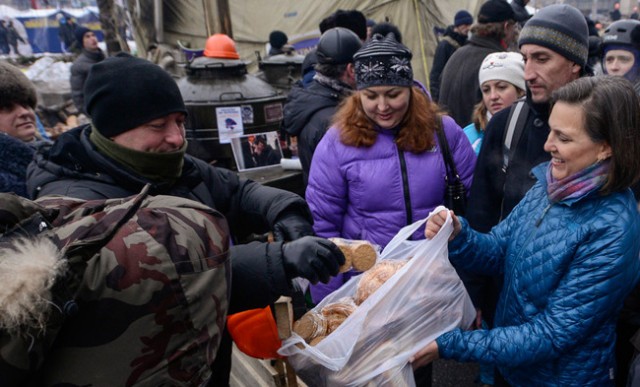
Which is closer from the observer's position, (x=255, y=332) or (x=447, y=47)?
(x=255, y=332)

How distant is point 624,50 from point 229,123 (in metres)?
3.28

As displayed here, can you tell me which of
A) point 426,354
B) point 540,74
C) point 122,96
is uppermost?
point 122,96

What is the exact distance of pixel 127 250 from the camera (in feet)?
2.45

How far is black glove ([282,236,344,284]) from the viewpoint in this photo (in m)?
1.14

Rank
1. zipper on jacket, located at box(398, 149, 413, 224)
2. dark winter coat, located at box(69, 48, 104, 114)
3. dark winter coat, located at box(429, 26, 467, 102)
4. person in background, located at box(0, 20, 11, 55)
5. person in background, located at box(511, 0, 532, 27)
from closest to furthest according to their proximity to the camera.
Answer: zipper on jacket, located at box(398, 149, 413, 224) → person in background, located at box(511, 0, 532, 27) → dark winter coat, located at box(429, 26, 467, 102) → dark winter coat, located at box(69, 48, 104, 114) → person in background, located at box(0, 20, 11, 55)

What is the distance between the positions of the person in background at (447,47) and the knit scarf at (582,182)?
460 centimetres

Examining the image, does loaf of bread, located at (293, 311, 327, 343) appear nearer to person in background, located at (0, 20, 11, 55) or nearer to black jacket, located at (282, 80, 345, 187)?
black jacket, located at (282, 80, 345, 187)

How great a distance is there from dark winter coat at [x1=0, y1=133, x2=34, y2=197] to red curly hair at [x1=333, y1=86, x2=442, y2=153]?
147 centimetres

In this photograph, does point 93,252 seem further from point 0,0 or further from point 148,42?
point 0,0

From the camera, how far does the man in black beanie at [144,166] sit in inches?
45.1

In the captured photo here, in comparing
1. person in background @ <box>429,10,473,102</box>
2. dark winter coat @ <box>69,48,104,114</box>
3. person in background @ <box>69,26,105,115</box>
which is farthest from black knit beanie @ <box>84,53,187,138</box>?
person in background @ <box>69,26,105,115</box>

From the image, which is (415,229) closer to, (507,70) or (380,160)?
(380,160)

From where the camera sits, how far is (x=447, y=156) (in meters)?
2.30

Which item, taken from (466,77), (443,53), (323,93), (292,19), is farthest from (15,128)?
(292,19)
